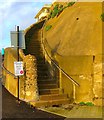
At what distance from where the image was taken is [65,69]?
1725 centimetres

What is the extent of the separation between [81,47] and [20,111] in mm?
5468

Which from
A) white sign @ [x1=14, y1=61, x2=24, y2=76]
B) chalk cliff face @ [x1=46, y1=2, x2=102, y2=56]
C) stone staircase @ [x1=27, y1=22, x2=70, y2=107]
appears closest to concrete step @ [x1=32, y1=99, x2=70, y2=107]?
stone staircase @ [x1=27, y1=22, x2=70, y2=107]

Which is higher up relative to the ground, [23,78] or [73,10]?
[73,10]

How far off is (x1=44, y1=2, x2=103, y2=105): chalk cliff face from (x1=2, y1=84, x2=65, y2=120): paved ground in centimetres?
264

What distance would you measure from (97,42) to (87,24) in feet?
6.59

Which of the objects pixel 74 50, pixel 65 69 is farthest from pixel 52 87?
pixel 74 50

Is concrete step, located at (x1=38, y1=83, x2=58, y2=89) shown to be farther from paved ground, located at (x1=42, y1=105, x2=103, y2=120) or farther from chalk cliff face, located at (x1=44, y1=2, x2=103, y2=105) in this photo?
paved ground, located at (x1=42, y1=105, x2=103, y2=120)

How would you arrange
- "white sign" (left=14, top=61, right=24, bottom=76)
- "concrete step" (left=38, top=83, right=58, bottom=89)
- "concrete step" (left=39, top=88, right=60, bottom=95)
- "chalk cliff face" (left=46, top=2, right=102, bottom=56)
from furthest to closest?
"chalk cliff face" (left=46, top=2, right=102, bottom=56) → "concrete step" (left=38, top=83, right=58, bottom=89) → "concrete step" (left=39, top=88, right=60, bottom=95) → "white sign" (left=14, top=61, right=24, bottom=76)

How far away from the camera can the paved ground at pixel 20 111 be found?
13.4 meters

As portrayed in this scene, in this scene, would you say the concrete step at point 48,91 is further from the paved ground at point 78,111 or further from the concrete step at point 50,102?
the paved ground at point 78,111

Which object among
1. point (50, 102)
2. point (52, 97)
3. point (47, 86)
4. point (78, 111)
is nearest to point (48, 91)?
point (47, 86)

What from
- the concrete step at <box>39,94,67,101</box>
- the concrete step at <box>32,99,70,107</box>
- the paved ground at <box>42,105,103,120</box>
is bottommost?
the paved ground at <box>42,105,103,120</box>

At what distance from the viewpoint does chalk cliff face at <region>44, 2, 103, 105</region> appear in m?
16.6

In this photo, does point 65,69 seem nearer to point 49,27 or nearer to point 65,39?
point 65,39
